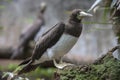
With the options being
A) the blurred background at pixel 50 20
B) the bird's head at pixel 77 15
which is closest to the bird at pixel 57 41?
the bird's head at pixel 77 15

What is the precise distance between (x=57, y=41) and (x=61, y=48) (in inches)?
3.4

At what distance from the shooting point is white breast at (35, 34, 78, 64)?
3.75 m

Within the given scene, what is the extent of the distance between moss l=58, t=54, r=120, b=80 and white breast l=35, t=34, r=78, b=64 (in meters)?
0.44

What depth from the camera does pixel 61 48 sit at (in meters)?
3.77

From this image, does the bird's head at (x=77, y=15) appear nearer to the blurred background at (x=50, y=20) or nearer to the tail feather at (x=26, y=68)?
the tail feather at (x=26, y=68)

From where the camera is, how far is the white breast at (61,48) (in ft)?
12.3

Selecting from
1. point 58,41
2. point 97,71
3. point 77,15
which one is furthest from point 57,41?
point 97,71

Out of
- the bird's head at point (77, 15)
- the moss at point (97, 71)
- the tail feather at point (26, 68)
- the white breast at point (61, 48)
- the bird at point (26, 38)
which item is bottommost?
the moss at point (97, 71)

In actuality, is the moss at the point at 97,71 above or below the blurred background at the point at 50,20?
Answer: below

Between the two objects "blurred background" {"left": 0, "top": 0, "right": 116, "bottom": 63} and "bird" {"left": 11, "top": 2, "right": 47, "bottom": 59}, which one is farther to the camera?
"blurred background" {"left": 0, "top": 0, "right": 116, "bottom": 63}

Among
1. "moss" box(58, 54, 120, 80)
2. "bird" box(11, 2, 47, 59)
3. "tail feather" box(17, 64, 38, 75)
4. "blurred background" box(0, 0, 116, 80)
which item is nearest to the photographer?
"moss" box(58, 54, 120, 80)

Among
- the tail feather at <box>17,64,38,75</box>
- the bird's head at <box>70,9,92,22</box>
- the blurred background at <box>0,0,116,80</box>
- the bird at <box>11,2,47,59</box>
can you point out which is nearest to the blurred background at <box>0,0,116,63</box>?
the blurred background at <box>0,0,116,80</box>

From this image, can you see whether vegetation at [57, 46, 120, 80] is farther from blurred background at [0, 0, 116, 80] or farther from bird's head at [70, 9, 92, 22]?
blurred background at [0, 0, 116, 80]

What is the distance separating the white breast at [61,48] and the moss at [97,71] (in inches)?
17.4
